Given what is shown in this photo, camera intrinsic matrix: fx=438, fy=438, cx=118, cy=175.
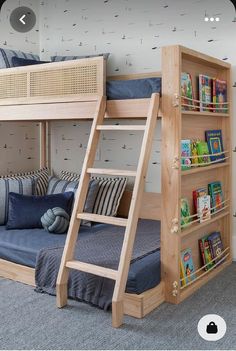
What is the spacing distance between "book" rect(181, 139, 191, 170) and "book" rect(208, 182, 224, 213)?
53 cm

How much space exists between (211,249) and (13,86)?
74.9 inches

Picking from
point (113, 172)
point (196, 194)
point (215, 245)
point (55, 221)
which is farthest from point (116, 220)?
point (215, 245)

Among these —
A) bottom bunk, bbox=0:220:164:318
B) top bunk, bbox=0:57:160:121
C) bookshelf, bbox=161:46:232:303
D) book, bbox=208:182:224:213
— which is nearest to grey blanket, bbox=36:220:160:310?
bottom bunk, bbox=0:220:164:318

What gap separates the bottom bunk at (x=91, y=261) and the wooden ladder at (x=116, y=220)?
11 centimetres

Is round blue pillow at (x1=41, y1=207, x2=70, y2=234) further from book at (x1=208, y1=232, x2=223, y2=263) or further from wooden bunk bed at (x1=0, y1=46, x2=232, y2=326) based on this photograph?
book at (x1=208, y1=232, x2=223, y2=263)

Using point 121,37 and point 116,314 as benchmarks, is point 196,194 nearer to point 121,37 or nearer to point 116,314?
point 116,314

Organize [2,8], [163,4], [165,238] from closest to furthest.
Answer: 1. [165,238]
2. [163,4]
3. [2,8]

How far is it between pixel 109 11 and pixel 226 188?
1933 mm

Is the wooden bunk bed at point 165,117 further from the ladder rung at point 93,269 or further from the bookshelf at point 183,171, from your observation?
the ladder rung at point 93,269

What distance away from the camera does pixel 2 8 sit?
158 inches

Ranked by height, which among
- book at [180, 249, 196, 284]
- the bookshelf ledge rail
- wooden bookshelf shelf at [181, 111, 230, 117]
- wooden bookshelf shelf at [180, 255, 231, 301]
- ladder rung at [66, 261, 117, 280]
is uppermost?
wooden bookshelf shelf at [181, 111, 230, 117]

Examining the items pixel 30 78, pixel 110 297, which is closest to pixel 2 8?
pixel 30 78

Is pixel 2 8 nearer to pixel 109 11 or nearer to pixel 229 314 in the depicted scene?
pixel 109 11

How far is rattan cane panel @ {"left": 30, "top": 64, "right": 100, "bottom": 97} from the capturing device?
9.32ft
